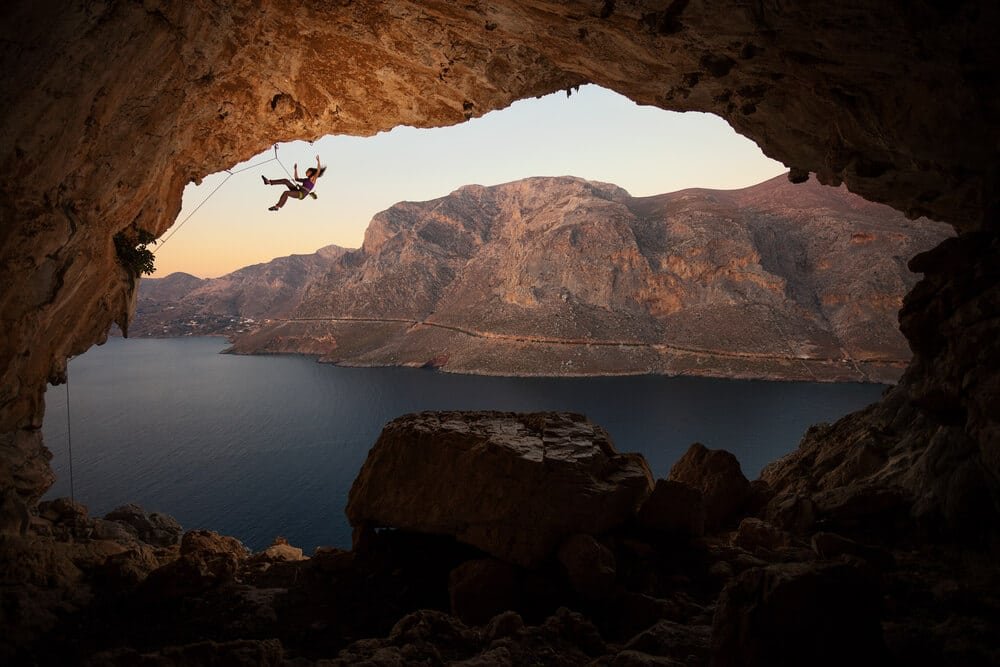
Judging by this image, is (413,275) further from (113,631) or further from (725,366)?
(113,631)

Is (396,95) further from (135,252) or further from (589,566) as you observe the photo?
(589,566)

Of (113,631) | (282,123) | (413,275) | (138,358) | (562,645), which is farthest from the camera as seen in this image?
(413,275)

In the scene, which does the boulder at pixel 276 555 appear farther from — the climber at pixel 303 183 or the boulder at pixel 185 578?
the climber at pixel 303 183

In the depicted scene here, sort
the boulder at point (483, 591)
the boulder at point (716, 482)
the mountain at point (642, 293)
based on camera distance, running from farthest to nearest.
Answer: the mountain at point (642, 293) → the boulder at point (716, 482) → the boulder at point (483, 591)

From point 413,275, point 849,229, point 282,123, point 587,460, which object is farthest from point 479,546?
point 413,275

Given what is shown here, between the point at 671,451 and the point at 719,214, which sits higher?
the point at 719,214

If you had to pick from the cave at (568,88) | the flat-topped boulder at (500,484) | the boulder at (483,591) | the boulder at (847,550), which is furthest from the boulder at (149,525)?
the boulder at (847,550)
